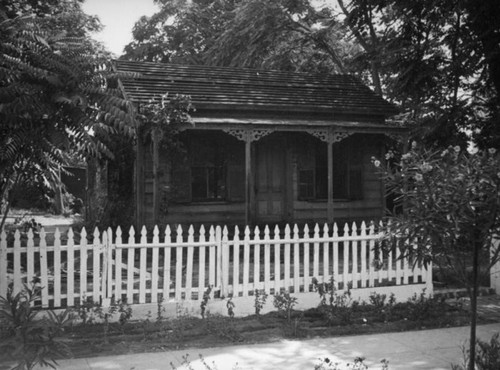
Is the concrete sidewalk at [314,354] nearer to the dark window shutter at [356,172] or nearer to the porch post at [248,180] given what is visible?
the porch post at [248,180]

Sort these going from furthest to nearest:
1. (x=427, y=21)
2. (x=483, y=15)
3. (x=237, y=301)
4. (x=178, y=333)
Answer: (x=427, y=21), (x=483, y=15), (x=237, y=301), (x=178, y=333)

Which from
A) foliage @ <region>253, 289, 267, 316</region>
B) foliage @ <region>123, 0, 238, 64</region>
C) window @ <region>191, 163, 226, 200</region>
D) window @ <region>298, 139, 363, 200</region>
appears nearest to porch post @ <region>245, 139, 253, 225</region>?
window @ <region>191, 163, 226, 200</region>

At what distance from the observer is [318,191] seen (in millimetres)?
16531

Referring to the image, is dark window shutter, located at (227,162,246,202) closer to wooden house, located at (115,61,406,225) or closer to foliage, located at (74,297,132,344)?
wooden house, located at (115,61,406,225)

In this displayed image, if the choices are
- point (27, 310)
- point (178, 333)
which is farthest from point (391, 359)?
point (27, 310)

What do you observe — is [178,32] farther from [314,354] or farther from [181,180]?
[314,354]

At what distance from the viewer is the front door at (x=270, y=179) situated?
16.0m

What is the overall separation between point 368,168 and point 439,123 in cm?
427

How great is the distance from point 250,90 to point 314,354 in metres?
11.4

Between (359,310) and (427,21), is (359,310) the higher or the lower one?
the lower one

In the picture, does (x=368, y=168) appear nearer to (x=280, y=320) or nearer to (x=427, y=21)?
(x=427, y=21)

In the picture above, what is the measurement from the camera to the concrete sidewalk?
5.32m

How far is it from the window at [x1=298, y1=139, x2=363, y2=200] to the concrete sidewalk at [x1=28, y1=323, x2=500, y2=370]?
1000 cm

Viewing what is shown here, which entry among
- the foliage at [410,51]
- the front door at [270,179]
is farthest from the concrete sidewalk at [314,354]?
the front door at [270,179]
